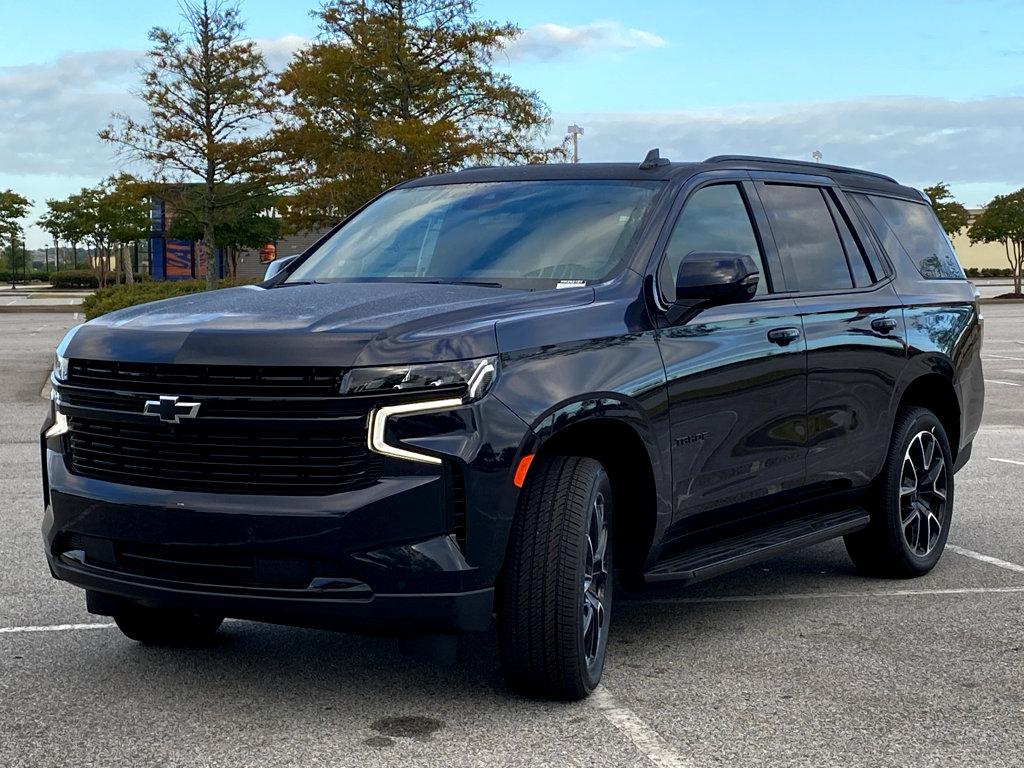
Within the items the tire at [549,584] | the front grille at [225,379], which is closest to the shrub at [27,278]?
the front grille at [225,379]

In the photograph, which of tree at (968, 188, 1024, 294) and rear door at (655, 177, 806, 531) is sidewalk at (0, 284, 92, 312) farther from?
rear door at (655, 177, 806, 531)

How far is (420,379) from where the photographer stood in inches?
176

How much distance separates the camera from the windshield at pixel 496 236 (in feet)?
18.6

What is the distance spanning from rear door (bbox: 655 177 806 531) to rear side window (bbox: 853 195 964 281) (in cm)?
121

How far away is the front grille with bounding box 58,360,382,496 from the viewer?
14.6 feet

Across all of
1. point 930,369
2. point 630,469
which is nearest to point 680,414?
point 630,469

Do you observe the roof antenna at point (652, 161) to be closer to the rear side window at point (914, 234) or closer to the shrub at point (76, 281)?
the rear side window at point (914, 234)

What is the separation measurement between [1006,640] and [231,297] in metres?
3.37

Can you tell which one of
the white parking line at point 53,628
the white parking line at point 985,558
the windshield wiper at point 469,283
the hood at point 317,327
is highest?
the windshield wiper at point 469,283

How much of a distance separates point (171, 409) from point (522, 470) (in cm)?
111

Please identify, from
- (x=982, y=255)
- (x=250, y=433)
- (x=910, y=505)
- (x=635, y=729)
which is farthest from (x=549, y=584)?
(x=982, y=255)

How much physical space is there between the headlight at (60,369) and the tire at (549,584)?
162cm

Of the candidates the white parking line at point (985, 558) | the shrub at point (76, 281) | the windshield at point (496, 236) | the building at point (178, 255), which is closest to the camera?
the windshield at point (496, 236)

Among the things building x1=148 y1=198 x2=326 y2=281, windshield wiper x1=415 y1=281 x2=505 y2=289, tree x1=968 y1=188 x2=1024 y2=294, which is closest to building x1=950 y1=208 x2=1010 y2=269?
tree x1=968 y1=188 x2=1024 y2=294
